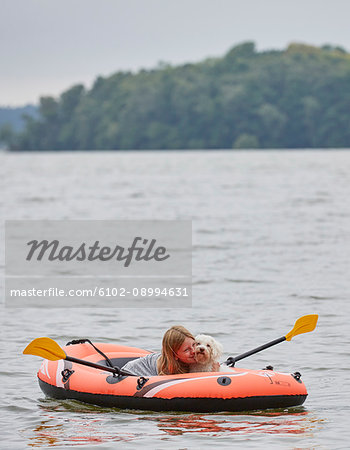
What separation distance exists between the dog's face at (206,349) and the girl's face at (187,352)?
4cm

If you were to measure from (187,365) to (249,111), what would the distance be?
86.7m

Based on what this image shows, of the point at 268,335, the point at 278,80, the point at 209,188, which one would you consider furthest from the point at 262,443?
the point at 278,80

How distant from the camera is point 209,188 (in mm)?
40969

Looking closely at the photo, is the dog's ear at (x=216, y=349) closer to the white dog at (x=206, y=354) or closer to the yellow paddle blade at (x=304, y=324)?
the white dog at (x=206, y=354)

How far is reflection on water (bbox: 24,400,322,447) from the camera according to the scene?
6.78 m

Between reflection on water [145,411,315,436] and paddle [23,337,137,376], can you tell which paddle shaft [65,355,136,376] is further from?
reflection on water [145,411,315,436]

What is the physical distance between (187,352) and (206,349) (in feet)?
0.51

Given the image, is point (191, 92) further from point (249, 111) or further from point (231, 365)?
point (231, 365)

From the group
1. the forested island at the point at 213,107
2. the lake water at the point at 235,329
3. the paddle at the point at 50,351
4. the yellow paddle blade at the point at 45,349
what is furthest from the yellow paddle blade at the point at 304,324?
the forested island at the point at 213,107

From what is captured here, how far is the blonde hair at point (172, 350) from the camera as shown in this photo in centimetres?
699

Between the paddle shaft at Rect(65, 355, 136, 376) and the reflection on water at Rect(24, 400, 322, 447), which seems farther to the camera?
the paddle shaft at Rect(65, 355, 136, 376)

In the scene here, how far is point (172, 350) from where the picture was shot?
7.09 m

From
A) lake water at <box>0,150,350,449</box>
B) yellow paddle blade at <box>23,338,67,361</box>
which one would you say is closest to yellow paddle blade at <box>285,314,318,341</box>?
lake water at <box>0,150,350,449</box>

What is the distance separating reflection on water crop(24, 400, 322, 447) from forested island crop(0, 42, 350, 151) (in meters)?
83.7
